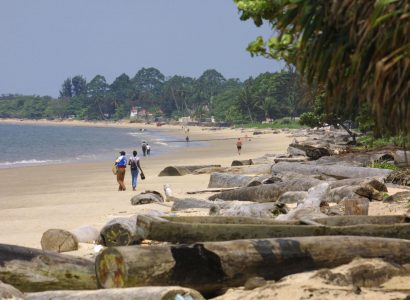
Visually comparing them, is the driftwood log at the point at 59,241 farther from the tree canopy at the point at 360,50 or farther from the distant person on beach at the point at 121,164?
the distant person on beach at the point at 121,164

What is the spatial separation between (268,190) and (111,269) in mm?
9747

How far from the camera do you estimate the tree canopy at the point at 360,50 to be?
5.32 meters

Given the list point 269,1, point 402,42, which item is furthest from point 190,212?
point 402,42

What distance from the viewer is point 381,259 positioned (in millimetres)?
8273

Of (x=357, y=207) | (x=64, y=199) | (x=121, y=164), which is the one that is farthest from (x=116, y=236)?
(x=64, y=199)

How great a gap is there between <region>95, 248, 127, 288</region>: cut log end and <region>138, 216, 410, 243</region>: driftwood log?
1.03m

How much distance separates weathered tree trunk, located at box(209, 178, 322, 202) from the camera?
16734 mm

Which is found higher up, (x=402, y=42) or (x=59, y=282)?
(x=402, y=42)

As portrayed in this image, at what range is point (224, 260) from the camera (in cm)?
760

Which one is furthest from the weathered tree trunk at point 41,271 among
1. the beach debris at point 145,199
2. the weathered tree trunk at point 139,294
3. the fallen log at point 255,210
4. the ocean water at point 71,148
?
the ocean water at point 71,148

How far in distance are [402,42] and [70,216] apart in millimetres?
12621

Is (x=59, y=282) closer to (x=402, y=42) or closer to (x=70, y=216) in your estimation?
(x=402, y=42)

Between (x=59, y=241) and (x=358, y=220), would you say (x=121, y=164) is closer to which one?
(x=59, y=241)

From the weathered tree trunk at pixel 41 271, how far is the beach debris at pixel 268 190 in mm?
8579
